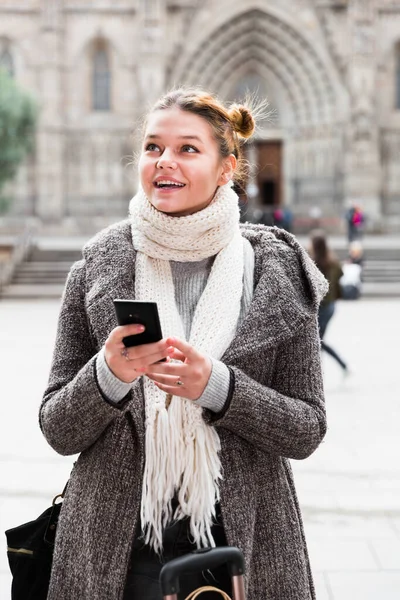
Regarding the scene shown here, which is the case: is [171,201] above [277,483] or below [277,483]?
above

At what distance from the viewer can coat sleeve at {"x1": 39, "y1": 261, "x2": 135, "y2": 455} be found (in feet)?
5.92

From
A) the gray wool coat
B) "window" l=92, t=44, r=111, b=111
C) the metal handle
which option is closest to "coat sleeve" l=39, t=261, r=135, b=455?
the gray wool coat

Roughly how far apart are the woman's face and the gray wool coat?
0.18 m

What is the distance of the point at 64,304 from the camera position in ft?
6.64

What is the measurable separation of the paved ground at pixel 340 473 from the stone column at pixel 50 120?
18.8 metres

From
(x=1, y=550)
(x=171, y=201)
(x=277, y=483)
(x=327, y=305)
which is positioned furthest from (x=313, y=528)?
(x=327, y=305)

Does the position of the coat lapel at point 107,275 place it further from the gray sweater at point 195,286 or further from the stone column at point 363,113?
the stone column at point 363,113

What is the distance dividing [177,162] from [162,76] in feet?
92.9

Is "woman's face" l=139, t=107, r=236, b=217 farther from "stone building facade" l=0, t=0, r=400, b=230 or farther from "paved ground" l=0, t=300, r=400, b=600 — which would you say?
"stone building facade" l=0, t=0, r=400, b=230

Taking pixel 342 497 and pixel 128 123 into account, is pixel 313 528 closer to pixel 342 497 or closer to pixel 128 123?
pixel 342 497

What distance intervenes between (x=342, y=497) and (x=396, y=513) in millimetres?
392

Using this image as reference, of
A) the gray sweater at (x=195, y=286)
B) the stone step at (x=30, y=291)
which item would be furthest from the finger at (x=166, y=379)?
the stone step at (x=30, y=291)

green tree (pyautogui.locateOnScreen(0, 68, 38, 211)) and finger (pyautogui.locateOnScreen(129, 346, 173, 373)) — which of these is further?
green tree (pyautogui.locateOnScreen(0, 68, 38, 211))

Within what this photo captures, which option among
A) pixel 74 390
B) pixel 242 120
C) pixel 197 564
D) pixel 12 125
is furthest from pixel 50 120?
pixel 197 564
